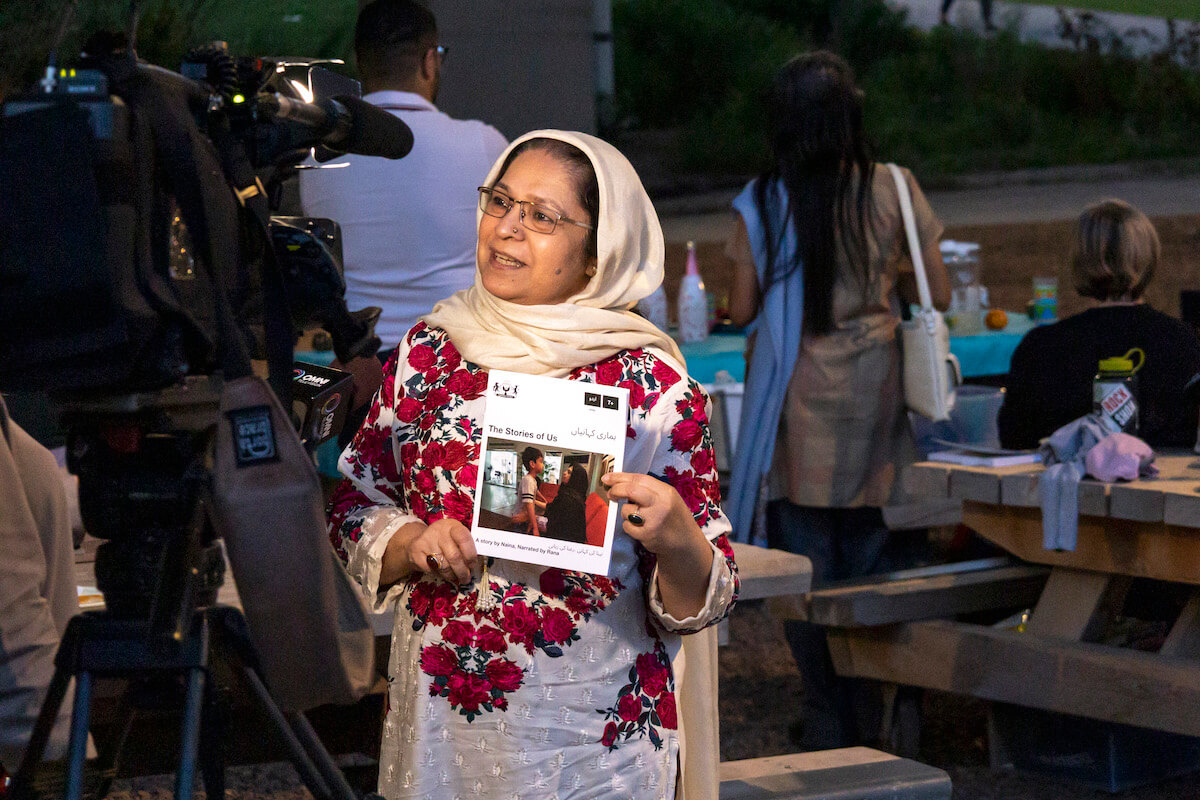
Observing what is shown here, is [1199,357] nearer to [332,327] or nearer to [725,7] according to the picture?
[332,327]

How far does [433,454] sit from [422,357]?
144mm

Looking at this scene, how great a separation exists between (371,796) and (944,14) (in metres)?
18.0

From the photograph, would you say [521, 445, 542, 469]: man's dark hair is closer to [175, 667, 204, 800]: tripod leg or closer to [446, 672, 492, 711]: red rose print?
[446, 672, 492, 711]: red rose print

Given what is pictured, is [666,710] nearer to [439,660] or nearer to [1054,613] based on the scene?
[439,660]

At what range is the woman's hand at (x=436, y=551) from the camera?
1.64m

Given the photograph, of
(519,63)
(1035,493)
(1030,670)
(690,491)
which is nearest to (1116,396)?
(1035,493)

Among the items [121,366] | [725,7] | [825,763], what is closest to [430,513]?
[121,366]

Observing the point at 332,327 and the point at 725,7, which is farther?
Result: the point at 725,7

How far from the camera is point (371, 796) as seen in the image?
1.56m

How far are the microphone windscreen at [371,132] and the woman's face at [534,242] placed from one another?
0.56 ft

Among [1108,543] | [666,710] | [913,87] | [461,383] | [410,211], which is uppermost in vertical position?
[913,87]

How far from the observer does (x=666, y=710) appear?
1.80m

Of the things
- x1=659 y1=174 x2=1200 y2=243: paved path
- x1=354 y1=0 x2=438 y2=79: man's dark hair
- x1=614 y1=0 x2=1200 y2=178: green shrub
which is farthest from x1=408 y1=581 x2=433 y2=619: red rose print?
x1=614 y1=0 x2=1200 y2=178: green shrub

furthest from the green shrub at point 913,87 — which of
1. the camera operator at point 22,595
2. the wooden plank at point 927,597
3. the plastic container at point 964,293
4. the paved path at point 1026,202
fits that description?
the camera operator at point 22,595
